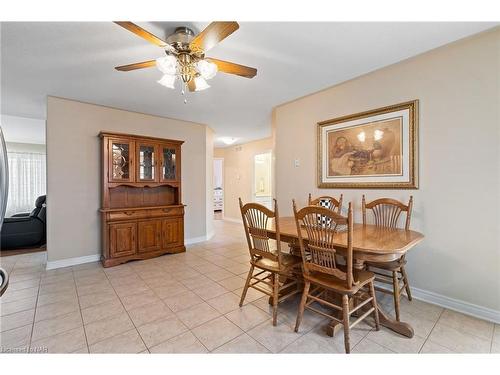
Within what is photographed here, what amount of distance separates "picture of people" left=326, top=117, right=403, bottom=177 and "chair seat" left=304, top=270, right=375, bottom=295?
1242mm

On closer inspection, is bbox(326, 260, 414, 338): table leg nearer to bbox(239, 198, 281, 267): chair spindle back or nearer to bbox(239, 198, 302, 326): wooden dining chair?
bbox(239, 198, 302, 326): wooden dining chair

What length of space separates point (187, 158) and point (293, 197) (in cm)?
222

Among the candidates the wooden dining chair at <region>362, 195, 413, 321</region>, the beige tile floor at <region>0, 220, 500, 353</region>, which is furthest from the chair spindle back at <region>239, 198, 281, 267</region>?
the wooden dining chair at <region>362, 195, 413, 321</region>

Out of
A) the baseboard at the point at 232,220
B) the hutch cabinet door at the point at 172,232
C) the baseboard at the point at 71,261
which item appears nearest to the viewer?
the baseboard at the point at 71,261

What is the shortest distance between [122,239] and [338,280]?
299 cm

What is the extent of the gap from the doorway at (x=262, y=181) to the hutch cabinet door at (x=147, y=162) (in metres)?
3.27

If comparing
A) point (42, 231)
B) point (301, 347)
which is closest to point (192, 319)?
point (301, 347)

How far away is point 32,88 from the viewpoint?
2.88m

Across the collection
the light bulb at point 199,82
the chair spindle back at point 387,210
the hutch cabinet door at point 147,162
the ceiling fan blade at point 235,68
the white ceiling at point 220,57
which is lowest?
the chair spindle back at point 387,210

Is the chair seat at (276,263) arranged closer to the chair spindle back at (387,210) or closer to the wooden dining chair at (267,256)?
the wooden dining chair at (267,256)

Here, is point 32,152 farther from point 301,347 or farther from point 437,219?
point 437,219

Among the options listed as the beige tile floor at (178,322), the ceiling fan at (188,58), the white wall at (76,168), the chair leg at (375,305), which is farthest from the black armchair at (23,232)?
the chair leg at (375,305)

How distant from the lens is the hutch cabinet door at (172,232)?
12.2 ft
